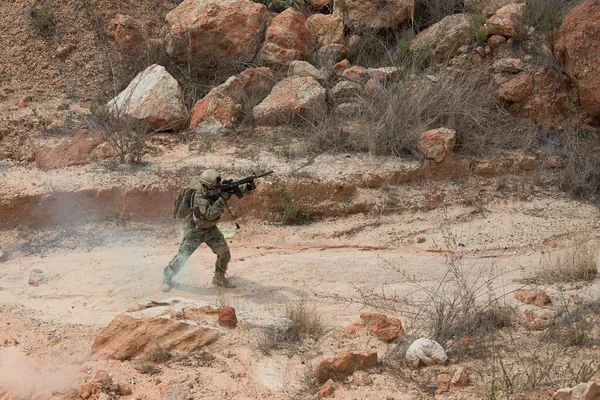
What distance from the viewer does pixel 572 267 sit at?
758 centimetres

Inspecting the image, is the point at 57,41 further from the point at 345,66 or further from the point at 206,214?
the point at 206,214

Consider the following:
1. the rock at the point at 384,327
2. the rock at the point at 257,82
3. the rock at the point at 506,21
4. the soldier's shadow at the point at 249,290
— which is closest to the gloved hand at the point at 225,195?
the soldier's shadow at the point at 249,290

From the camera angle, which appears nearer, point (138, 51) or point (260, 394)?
point (260, 394)

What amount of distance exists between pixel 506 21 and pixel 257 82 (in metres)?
3.68

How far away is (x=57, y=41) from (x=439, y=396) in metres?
8.83

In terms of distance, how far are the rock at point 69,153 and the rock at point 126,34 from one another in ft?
6.81

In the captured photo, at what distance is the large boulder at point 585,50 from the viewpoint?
10375 mm

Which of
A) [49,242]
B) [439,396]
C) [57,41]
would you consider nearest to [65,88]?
[57,41]

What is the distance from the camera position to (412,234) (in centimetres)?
923

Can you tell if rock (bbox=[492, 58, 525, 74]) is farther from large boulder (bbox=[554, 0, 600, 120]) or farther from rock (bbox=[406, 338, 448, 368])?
rock (bbox=[406, 338, 448, 368])

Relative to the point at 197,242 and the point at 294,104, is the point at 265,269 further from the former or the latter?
the point at 294,104

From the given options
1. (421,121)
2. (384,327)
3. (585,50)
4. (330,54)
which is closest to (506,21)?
(585,50)

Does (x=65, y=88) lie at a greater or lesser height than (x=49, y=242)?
greater

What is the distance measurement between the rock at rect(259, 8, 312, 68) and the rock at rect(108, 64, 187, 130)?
1576 mm
